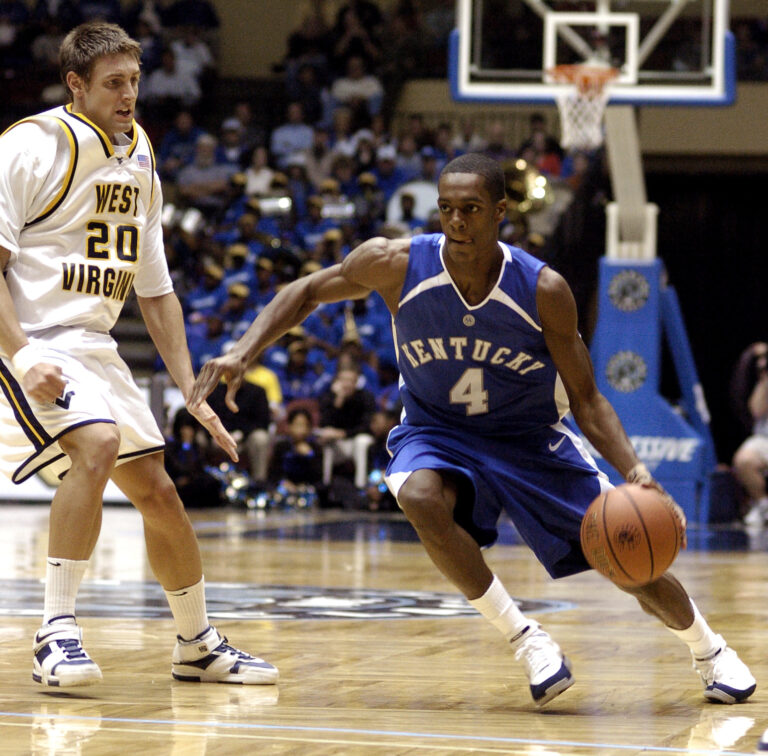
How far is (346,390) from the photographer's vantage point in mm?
13203

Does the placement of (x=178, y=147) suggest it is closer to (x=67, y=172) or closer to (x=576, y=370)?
(x=67, y=172)

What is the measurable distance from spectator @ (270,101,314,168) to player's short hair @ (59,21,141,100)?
1471 centimetres

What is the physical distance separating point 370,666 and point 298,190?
13792 mm

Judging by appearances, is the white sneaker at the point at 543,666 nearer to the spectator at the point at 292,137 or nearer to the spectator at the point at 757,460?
the spectator at the point at 757,460

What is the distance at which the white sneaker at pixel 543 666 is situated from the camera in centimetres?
390

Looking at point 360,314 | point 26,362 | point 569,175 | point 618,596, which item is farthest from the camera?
point 569,175

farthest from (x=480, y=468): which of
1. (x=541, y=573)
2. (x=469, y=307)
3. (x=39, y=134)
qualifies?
(x=541, y=573)

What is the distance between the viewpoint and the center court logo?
5980mm

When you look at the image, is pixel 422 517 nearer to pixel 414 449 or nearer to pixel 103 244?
pixel 414 449

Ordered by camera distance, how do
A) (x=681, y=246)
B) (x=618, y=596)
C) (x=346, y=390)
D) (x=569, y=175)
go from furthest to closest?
(x=681, y=246) → (x=569, y=175) → (x=346, y=390) → (x=618, y=596)

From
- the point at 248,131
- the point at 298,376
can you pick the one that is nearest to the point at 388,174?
the point at 248,131

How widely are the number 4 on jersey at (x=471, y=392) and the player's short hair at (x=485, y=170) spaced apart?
528mm

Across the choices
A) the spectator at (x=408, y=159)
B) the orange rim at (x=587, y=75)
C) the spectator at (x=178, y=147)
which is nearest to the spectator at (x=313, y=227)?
the spectator at (x=408, y=159)

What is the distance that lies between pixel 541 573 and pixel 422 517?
168 inches
